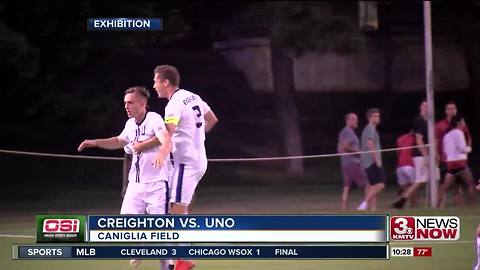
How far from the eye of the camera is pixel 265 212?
16.8 m

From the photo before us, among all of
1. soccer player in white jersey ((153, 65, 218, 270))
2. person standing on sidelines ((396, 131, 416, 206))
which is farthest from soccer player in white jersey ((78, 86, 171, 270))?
person standing on sidelines ((396, 131, 416, 206))

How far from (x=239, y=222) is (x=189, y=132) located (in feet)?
5.60

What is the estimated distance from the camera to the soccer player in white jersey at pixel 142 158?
9406mm

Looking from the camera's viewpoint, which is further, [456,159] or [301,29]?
[301,29]

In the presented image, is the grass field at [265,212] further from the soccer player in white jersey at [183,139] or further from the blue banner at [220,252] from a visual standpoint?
the soccer player in white jersey at [183,139]

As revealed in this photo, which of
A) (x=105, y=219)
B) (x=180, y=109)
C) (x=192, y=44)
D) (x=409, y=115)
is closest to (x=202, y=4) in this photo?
(x=192, y=44)

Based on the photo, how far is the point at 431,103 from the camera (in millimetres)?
16219

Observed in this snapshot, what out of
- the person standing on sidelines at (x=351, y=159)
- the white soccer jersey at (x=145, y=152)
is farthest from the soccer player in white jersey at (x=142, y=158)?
the person standing on sidelines at (x=351, y=159)

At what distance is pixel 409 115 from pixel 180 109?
66.4 feet

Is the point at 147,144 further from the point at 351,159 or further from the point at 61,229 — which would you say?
the point at 351,159

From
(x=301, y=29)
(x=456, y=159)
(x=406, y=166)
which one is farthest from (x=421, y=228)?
(x=301, y=29)

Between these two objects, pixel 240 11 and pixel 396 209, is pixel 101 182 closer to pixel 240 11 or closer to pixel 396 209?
pixel 240 11

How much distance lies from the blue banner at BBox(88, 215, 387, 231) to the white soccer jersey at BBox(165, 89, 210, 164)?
1488mm

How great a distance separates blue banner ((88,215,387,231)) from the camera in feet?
26.9
